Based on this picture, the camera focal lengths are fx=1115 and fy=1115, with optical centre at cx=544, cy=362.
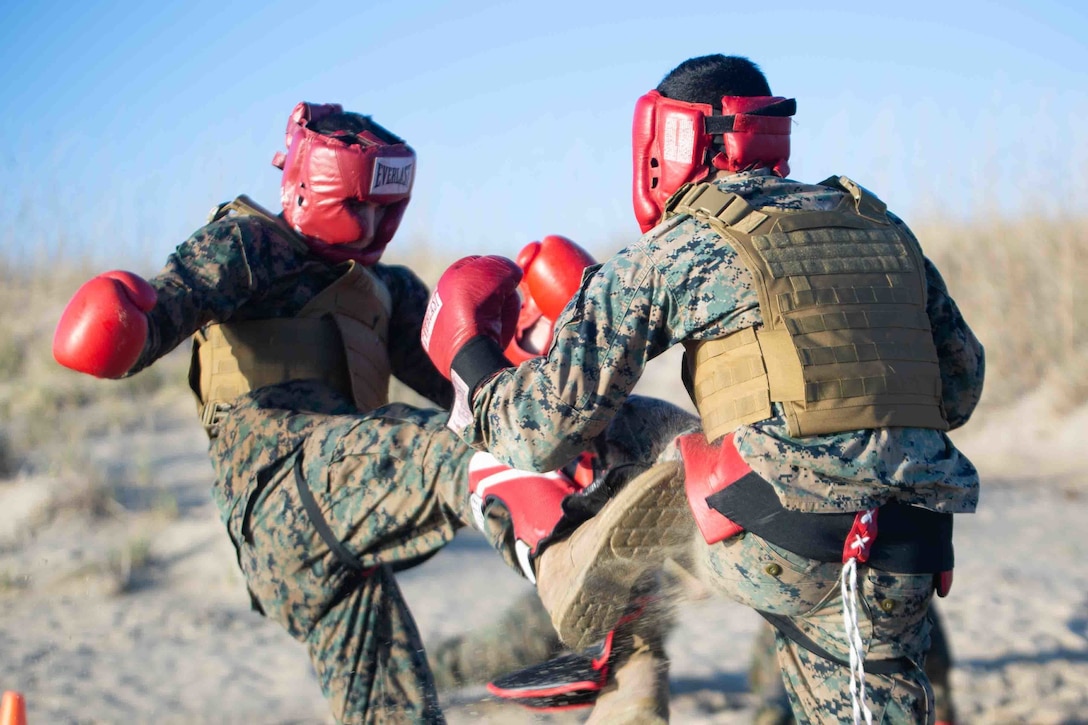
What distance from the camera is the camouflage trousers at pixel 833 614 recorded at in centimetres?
257

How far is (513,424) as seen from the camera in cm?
269

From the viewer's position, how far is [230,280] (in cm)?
367

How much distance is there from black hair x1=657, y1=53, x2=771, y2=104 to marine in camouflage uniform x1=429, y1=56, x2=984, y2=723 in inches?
3.3

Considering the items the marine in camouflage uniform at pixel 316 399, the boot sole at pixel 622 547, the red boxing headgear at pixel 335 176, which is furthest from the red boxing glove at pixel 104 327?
the boot sole at pixel 622 547

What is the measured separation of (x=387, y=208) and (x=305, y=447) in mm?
1023

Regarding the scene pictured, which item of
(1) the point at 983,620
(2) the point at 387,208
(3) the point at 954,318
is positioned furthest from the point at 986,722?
(2) the point at 387,208

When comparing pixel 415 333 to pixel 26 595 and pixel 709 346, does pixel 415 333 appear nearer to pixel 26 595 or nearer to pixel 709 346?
pixel 709 346

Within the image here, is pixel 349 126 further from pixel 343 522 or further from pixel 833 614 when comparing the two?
pixel 833 614

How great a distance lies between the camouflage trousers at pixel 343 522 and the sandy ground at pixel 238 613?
0.32m

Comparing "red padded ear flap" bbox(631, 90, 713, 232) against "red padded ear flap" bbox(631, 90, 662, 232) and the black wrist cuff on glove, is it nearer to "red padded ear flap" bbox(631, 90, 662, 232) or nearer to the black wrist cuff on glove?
"red padded ear flap" bbox(631, 90, 662, 232)

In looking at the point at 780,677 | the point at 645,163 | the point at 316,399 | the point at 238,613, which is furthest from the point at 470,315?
the point at 238,613

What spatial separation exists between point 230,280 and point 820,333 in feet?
6.69

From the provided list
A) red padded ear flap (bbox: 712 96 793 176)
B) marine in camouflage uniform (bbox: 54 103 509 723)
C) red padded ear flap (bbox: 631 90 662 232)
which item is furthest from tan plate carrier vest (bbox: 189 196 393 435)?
red padded ear flap (bbox: 712 96 793 176)

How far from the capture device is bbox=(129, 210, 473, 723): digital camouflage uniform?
11.7 ft
